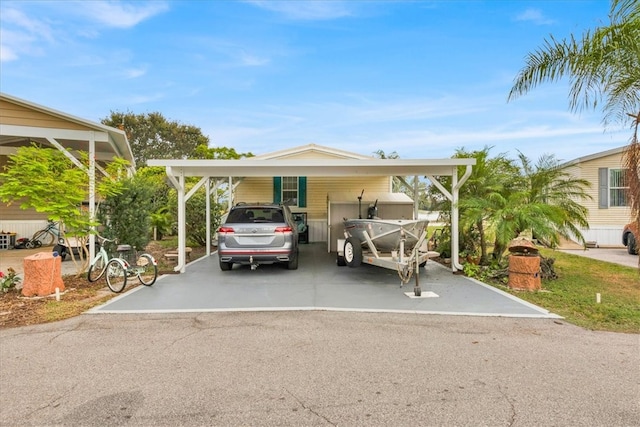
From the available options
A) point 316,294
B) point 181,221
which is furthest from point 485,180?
point 181,221

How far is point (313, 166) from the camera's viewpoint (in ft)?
27.9

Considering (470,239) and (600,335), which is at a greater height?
(470,239)

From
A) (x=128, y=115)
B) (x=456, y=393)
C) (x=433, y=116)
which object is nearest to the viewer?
(x=456, y=393)

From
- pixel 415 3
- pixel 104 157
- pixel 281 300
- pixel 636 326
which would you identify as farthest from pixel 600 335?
pixel 104 157

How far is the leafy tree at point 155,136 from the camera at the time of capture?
33.3m

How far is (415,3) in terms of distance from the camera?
456 inches

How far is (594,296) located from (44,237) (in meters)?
16.8

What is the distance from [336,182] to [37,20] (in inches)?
437

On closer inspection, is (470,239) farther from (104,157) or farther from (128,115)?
(128,115)

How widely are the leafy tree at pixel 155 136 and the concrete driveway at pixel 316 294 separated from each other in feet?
93.9

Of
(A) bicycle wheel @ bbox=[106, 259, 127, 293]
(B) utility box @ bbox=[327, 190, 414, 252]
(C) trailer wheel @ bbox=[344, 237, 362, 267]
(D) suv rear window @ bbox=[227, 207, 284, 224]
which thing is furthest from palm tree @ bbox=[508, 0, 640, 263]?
(A) bicycle wheel @ bbox=[106, 259, 127, 293]

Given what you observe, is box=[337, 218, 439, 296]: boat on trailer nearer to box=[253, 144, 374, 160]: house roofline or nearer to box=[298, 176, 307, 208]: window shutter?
box=[253, 144, 374, 160]: house roofline

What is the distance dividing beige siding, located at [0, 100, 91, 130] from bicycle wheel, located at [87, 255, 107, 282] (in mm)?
3342

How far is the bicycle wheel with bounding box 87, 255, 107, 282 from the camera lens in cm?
740
